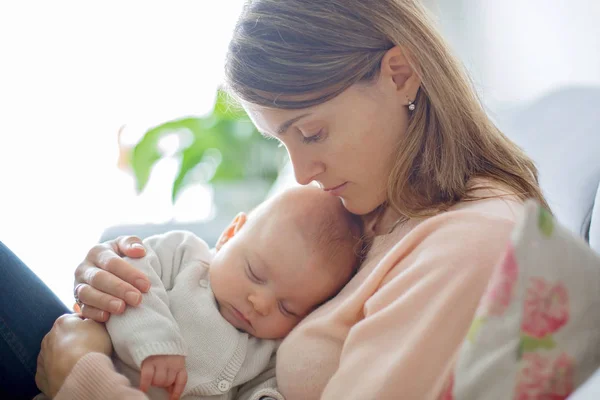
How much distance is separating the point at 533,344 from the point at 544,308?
0.04m

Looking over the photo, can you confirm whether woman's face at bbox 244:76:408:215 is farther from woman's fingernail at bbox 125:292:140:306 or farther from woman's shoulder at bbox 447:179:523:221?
woman's fingernail at bbox 125:292:140:306

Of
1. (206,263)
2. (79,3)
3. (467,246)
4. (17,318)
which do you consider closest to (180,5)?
(79,3)

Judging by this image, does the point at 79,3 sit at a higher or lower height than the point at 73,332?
higher

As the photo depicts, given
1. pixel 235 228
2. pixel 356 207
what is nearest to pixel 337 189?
pixel 356 207

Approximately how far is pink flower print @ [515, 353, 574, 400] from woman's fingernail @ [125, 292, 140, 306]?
0.67 metres

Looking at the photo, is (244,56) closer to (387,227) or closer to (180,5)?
(387,227)

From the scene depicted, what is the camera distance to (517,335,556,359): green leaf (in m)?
0.69

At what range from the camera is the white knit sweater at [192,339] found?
1072 mm

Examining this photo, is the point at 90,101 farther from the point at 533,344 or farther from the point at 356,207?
the point at 533,344

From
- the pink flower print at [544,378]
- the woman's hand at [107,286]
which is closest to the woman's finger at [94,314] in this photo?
the woman's hand at [107,286]

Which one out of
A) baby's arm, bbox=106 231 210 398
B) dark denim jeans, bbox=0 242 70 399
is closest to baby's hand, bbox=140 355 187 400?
baby's arm, bbox=106 231 210 398

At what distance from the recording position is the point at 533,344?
69 centimetres

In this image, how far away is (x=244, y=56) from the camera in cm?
113

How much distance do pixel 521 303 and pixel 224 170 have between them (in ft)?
6.33
